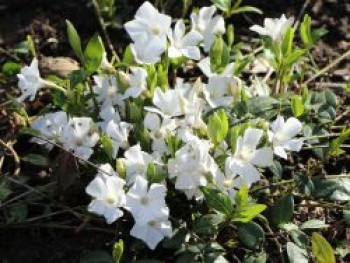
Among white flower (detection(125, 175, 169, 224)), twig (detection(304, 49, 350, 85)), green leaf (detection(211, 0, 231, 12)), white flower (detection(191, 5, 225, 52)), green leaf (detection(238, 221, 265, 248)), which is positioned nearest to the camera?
white flower (detection(125, 175, 169, 224))

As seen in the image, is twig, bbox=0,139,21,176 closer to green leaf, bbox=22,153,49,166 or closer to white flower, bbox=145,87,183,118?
green leaf, bbox=22,153,49,166

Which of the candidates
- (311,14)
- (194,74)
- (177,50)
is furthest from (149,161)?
(311,14)

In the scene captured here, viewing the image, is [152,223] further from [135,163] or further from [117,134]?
[117,134]

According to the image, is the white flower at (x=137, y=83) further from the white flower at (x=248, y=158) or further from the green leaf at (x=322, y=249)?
the green leaf at (x=322, y=249)

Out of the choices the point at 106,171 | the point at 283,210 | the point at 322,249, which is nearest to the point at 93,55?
the point at 106,171

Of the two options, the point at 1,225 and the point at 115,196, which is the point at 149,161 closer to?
the point at 115,196

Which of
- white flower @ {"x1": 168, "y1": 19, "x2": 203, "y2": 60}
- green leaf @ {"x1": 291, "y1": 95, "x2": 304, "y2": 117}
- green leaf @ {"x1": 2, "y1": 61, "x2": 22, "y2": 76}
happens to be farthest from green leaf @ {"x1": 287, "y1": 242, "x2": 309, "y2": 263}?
green leaf @ {"x1": 2, "y1": 61, "x2": 22, "y2": 76}

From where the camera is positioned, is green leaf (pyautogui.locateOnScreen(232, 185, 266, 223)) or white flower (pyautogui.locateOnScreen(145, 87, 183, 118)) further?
white flower (pyautogui.locateOnScreen(145, 87, 183, 118))
